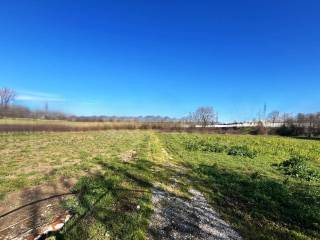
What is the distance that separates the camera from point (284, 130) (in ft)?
179

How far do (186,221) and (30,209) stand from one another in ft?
12.6

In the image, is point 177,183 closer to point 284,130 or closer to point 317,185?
point 317,185

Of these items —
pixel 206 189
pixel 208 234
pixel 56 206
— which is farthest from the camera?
pixel 206 189

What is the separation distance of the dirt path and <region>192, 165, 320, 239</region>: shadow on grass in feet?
1.26

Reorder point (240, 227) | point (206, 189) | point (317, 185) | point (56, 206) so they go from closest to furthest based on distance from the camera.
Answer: point (240, 227)
point (56, 206)
point (206, 189)
point (317, 185)

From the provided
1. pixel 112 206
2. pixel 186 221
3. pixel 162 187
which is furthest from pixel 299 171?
pixel 112 206

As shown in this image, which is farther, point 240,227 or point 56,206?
point 56,206

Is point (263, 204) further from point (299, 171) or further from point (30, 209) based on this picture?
point (30, 209)

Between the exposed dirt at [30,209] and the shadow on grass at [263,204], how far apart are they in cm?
436

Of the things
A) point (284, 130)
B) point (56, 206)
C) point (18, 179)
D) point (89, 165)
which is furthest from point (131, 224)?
point (284, 130)

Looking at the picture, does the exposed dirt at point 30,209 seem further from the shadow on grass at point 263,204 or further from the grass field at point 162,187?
the shadow on grass at point 263,204

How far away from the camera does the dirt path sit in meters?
4.94

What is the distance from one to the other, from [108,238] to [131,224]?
0.67 meters

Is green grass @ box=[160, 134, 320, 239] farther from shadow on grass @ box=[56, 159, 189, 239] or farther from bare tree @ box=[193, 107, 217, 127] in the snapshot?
bare tree @ box=[193, 107, 217, 127]
